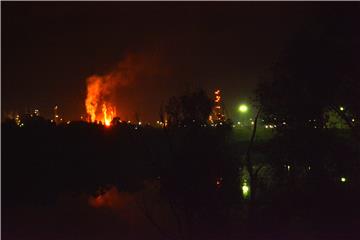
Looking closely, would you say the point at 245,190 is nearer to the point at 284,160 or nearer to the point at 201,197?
the point at 284,160

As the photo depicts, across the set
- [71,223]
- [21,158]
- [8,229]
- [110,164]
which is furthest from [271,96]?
[110,164]

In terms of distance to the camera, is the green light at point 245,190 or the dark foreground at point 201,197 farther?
the green light at point 245,190

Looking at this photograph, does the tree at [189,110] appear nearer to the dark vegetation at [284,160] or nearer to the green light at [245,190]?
the dark vegetation at [284,160]

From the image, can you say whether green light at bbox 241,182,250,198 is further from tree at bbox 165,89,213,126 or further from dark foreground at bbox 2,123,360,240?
tree at bbox 165,89,213,126

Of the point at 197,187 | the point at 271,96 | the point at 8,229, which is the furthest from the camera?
the point at 8,229

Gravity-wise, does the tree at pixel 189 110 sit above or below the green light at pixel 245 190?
above

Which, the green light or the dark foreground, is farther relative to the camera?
the green light

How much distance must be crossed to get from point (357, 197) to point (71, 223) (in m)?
14.2

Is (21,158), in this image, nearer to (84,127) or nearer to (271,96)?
(84,127)

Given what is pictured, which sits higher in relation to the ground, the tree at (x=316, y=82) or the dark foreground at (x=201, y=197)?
the tree at (x=316, y=82)

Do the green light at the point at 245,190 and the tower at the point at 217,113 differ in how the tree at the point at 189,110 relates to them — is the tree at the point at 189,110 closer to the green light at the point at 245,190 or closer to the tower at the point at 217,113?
the tower at the point at 217,113

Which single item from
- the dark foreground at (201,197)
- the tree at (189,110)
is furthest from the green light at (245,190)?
the tree at (189,110)

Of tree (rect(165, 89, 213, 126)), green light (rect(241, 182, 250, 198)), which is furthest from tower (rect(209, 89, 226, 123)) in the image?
green light (rect(241, 182, 250, 198))

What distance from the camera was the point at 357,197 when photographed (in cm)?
1822
